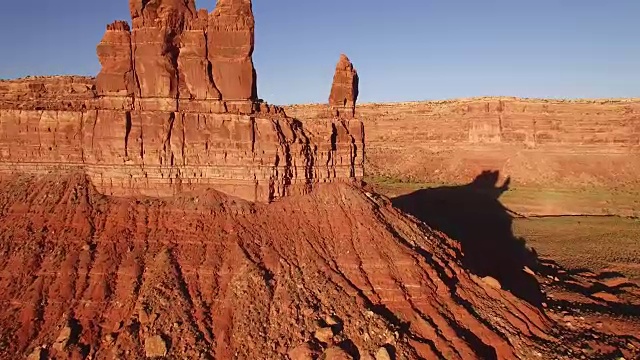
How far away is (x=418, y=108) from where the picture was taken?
8181 cm

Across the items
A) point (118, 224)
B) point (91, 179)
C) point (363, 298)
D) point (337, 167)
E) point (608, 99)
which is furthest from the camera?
point (608, 99)

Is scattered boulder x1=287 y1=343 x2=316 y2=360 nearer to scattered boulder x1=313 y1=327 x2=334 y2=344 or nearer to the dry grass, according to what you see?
scattered boulder x1=313 y1=327 x2=334 y2=344

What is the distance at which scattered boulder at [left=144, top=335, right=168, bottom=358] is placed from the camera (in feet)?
52.4

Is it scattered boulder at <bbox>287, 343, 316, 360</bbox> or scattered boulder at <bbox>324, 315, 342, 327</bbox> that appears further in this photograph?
scattered boulder at <bbox>324, 315, 342, 327</bbox>

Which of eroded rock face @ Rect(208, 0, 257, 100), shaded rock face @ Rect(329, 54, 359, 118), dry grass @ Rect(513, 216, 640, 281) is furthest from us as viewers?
dry grass @ Rect(513, 216, 640, 281)

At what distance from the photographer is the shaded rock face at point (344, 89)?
28.9 m

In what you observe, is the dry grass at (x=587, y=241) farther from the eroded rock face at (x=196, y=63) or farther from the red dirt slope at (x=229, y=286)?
the eroded rock face at (x=196, y=63)

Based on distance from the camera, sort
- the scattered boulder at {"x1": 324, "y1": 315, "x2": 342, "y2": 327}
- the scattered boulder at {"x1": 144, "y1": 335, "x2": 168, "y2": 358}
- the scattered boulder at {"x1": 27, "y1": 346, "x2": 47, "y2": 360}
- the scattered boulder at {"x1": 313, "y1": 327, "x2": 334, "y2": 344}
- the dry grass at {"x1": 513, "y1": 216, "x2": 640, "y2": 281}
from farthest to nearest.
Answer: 1. the dry grass at {"x1": 513, "y1": 216, "x2": 640, "y2": 281}
2. the scattered boulder at {"x1": 324, "y1": 315, "x2": 342, "y2": 327}
3. the scattered boulder at {"x1": 313, "y1": 327, "x2": 334, "y2": 344}
4. the scattered boulder at {"x1": 144, "y1": 335, "x2": 168, "y2": 358}
5. the scattered boulder at {"x1": 27, "y1": 346, "x2": 47, "y2": 360}

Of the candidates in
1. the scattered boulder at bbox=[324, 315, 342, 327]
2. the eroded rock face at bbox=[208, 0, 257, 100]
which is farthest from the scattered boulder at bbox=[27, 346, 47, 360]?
the eroded rock face at bbox=[208, 0, 257, 100]

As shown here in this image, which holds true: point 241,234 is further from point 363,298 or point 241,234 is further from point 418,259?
point 418,259

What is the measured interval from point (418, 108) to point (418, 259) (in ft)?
210

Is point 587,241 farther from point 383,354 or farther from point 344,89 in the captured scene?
point 383,354

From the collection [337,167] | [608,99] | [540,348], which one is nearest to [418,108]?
[608,99]

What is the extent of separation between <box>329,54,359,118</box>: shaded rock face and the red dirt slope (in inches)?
328
